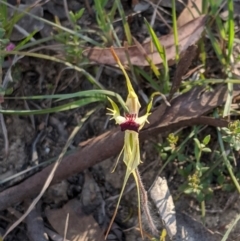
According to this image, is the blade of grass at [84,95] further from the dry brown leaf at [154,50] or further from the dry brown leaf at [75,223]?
the dry brown leaf at [75,223]

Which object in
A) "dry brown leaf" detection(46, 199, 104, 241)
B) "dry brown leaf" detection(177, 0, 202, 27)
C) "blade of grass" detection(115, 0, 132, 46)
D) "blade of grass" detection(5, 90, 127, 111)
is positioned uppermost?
"blade of grass" detection(115, 0, 132, 46)

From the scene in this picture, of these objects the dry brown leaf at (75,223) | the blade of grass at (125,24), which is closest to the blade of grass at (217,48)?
the blade of grass at (125,24)

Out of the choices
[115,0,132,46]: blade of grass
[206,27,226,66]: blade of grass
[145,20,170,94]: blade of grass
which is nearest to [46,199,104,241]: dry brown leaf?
[145,20,170,94]: blade of grass

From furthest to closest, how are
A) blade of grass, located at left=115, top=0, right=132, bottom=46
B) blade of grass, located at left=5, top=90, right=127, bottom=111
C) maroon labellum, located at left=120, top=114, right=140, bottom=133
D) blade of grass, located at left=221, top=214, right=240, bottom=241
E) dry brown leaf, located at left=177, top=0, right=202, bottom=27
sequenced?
dry brown leaf, located at left=177, top=0, right=202, bottom=27 → blade of grass, located at left=115, top=0, right=132, bottom=46 → blade of grass, located at left=5, top=90, right=127, bottom=111 → blade of grass, located at left=221, top=214, right=240, bottom=241 → maroon labellum, located at left=120, top=114, right=140, bottom=133

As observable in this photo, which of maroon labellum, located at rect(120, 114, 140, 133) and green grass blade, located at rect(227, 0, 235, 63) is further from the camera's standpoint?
green grass blade, located at rect(227, 0, 235, 63)

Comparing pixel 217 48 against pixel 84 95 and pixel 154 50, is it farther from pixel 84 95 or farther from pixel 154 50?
pixel 84 95

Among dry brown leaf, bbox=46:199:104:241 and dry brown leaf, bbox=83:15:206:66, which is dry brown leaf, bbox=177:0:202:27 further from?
dry brown leaf, bbox=46:199:104:241

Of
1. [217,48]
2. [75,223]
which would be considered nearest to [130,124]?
[75,223]
